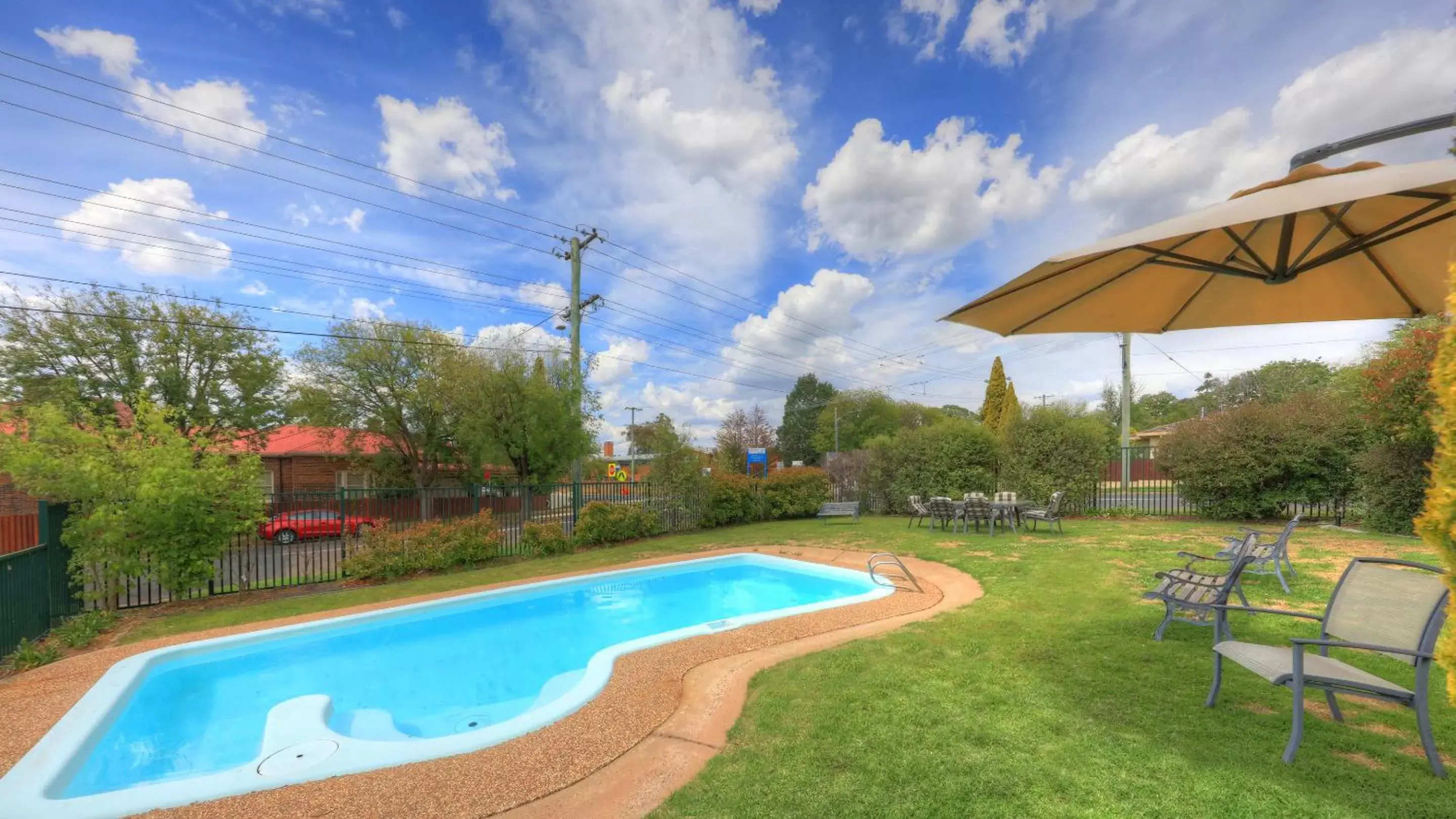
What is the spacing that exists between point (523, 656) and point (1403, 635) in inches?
289

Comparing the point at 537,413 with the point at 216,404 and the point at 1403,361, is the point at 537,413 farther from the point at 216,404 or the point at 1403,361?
the point at 1403,361

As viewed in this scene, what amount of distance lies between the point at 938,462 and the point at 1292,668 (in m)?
13.1

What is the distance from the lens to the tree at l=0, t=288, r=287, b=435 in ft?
58.6

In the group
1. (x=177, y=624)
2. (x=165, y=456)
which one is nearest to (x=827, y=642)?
(x=177, y=624)

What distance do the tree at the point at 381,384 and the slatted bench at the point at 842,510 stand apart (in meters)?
13.6

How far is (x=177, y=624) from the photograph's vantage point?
7.14 metres

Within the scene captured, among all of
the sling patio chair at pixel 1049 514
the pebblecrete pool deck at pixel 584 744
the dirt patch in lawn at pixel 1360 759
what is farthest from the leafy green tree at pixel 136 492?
the sling patio chair at pixel 1049 514

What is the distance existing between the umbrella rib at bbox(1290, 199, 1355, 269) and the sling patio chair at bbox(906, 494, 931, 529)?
10.3m

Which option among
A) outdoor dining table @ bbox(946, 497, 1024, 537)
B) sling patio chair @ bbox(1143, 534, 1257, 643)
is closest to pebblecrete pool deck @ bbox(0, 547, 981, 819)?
sling patio chair @ bbox(1143, 534, 1257, 643)

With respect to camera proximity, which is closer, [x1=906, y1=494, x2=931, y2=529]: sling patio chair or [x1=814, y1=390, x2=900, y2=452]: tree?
[x1=906, y1=494, x2=931, y2=529]: sling patio chair

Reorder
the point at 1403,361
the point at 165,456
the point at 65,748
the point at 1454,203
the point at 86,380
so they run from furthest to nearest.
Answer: the point at 86,380, the point at 1403,361, the point at 165,456, the point at 65,748, the point at 1454,203

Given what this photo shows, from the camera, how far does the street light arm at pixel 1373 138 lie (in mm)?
2889

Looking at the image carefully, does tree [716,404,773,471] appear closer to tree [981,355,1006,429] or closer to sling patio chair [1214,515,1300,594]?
tree [981,355,1006,429]

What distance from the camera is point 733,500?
1554 centimetres
